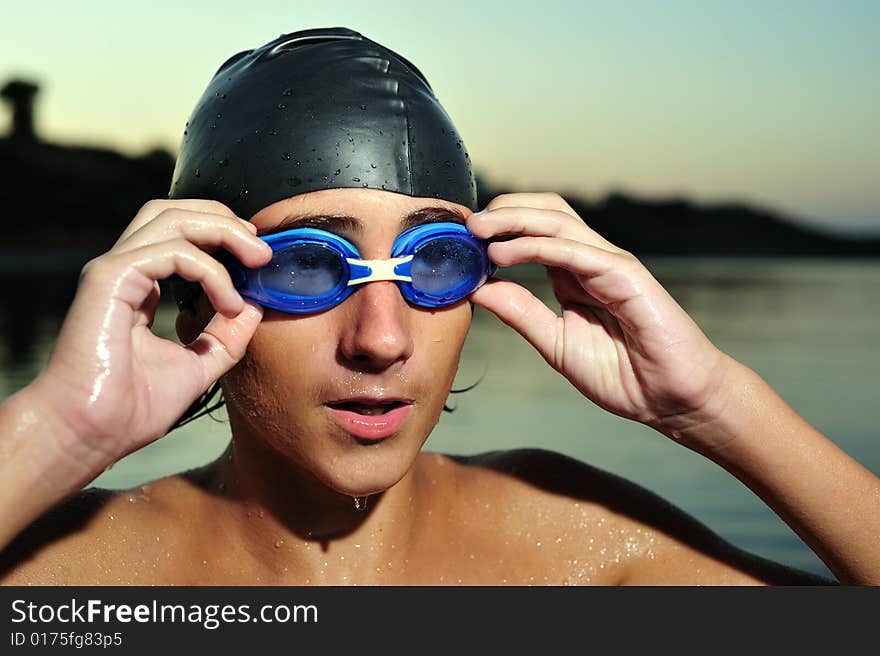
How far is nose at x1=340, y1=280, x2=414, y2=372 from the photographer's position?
2895 mm

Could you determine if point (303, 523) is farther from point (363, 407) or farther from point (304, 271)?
A: point (304, 271)

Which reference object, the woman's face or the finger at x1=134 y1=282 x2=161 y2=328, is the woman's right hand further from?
the woman's face

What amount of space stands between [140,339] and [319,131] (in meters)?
0.83

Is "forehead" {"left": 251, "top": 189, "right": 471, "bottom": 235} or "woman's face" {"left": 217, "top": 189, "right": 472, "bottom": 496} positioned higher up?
"forehead" {"left": 251, "top": 189, "right": 471, "bottom": 235}

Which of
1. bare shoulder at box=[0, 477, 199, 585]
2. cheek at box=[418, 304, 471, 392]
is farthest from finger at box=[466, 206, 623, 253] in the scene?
bare shoulder at box=[0, 477, 199, 585]

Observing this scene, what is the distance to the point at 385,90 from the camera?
10.9 ft

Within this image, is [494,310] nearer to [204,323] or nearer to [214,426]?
[204,323]

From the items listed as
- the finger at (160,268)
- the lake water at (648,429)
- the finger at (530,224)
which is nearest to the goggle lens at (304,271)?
the finger at (160,268)

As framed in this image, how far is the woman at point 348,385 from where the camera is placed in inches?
110

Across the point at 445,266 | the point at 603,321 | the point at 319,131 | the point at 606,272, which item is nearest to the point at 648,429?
the point at 603,321

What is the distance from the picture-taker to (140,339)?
283cm

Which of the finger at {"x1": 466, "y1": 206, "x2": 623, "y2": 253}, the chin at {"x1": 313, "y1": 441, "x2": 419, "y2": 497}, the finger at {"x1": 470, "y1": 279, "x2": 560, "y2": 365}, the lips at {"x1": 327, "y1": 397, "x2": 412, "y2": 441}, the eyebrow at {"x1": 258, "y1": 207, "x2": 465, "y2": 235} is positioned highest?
the eyebrow at {"x1": 258, "y1": 207, "x2": 465, "y2": 235}

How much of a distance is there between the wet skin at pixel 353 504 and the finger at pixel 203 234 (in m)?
0.23
